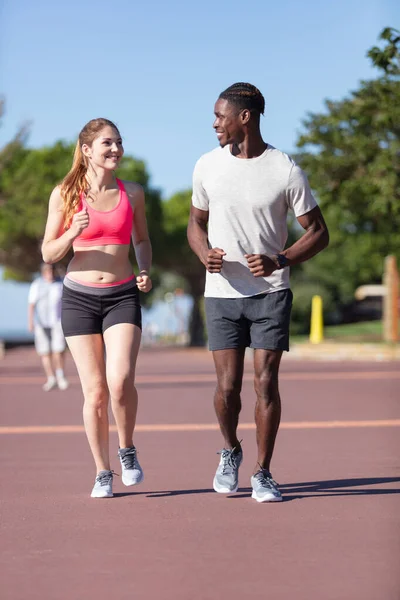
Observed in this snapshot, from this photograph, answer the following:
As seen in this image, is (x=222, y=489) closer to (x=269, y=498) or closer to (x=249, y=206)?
(x=269, y=498)

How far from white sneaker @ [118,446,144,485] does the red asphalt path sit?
0.34 ft

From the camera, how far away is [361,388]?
17.4 meters

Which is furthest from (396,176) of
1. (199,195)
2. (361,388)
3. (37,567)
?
(37,567)

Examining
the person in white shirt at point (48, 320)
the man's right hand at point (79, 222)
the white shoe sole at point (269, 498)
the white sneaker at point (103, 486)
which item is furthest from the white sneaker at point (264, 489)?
the person in white shirt at point (48, 320)

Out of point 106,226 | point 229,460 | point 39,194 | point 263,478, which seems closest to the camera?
point 263,478

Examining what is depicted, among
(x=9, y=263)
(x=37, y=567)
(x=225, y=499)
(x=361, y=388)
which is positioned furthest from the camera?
(x=9, y=263)

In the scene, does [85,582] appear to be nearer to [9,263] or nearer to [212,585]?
[212,585]

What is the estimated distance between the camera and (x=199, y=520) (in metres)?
6.20

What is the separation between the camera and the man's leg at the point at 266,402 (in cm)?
685

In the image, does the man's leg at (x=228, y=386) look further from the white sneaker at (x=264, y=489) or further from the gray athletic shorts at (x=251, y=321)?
the white sneaker at (x=264, y=489)

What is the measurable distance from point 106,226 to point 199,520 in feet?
5.58

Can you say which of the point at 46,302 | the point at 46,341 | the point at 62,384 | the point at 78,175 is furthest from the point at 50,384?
the point at 78,175

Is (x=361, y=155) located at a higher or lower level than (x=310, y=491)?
higher

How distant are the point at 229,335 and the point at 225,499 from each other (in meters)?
0.88
